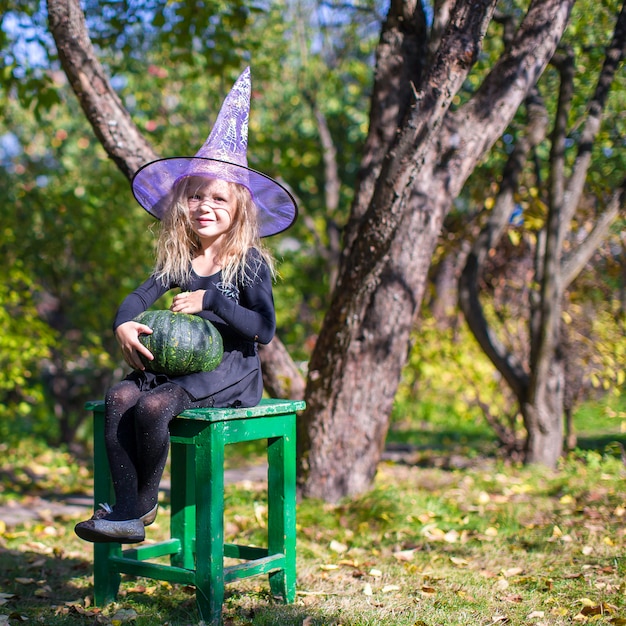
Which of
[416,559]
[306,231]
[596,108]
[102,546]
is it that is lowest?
[416,559]

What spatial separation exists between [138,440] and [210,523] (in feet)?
1.32

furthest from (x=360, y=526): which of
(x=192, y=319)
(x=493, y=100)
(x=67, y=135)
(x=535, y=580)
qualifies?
(x=67, y=135)

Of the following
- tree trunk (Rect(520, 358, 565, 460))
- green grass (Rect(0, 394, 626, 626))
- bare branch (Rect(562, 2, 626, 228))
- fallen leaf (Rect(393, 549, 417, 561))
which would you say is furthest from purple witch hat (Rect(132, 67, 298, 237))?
tree trunk (Rect(520, 358, 565, 460))

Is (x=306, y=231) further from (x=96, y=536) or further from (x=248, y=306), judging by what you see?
(x=96, y=536)

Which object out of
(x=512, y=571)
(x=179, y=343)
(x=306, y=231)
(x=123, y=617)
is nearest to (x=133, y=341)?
(x=179, y=343)

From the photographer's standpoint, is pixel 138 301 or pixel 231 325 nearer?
pixel 231 325

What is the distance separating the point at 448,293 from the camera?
29.8 feet

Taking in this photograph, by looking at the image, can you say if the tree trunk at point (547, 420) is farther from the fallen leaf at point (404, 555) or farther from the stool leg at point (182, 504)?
the stool leg at point (182, 504)

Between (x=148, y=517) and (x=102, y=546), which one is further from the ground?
(x=148, y=517)

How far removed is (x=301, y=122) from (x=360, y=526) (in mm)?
9409

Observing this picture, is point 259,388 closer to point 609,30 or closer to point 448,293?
point 609,30

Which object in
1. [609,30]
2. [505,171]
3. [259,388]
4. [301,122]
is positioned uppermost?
[301,122]

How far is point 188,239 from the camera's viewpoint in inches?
130

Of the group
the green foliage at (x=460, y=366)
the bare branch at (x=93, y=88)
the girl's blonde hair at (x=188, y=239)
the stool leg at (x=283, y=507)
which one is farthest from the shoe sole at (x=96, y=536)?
the green foliage at (x=460, y=366)
